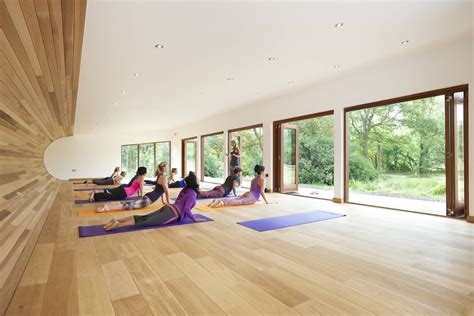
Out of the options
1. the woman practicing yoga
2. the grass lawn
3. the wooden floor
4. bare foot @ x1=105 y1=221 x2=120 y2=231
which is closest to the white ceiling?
bare foot @ x1=105 y1=221 x2=120 y2=231

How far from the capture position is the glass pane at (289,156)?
783 centimetres

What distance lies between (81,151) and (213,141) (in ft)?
26.2

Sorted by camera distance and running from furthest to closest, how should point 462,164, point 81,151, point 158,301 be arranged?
1. point 81,151
2. point 462,164
3. point 158,301

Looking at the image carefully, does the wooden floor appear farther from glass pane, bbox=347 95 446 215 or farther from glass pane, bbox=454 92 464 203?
glass pane, bbox=347 95 446 215

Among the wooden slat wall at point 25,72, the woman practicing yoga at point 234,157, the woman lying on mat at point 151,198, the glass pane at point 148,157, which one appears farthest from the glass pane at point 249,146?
the glass pane at point 148,157

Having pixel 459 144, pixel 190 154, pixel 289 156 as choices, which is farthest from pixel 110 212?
pixel 190 154

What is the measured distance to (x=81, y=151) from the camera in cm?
1522

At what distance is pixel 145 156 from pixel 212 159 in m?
5.34

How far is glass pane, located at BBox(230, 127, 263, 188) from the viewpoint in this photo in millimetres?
9805

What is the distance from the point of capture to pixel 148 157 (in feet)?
50.9

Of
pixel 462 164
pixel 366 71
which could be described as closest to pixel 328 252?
pixel 462 164

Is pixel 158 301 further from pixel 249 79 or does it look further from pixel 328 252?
pixel 249 79

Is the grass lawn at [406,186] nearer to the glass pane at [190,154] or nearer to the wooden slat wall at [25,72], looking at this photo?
the wooden slat wall at [25,72]

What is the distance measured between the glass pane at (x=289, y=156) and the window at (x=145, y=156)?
8400mm
